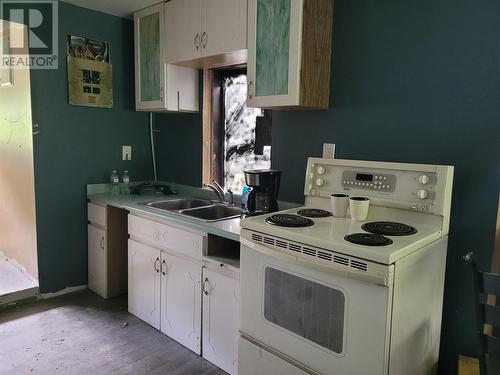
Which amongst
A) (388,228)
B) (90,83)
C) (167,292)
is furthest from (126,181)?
(388,228)

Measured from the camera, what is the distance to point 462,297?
1710mm

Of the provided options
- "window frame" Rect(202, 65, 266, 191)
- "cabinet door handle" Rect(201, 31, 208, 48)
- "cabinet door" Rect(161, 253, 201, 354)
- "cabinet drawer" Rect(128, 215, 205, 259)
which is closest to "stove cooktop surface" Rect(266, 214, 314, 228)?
"cabinet drawer" Rect(128, 215, 205, 259)

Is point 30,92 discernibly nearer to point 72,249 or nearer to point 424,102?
point 72,249

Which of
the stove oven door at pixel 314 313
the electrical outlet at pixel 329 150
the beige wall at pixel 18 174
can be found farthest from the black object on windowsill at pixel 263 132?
the beige wall at pixel 18 174

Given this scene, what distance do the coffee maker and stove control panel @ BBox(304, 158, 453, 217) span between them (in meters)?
0.25

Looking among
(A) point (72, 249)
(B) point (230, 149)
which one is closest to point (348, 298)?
(B) point (230, 149)

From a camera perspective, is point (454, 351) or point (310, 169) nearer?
point (454, 351)

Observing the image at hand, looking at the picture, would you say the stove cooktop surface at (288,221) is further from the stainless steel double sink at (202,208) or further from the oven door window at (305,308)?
the stainless steel double sink at (202,208)

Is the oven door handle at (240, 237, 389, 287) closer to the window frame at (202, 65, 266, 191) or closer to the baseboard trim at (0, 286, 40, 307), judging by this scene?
the window frame at (202, 65, 266, 191)

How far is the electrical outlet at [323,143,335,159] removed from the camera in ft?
6.97

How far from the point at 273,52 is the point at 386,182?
2.90ft

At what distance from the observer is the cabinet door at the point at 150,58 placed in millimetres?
2748

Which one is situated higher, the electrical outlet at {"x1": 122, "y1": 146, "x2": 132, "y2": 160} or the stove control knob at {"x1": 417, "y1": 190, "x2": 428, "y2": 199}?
the electrical outlet at {"x1": 122, "y1": 146, "x2": 132, "y2": 160}

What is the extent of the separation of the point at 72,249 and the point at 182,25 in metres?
1.89
